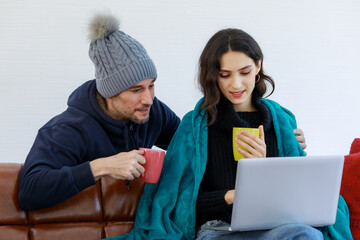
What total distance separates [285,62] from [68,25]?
1.39 metres

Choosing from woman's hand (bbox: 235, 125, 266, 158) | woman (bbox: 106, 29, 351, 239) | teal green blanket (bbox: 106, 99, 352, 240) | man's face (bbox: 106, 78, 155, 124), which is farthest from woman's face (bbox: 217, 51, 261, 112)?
man's face (bbox: 106, 78, 155, 124)

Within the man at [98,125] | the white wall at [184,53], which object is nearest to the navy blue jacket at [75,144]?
the man at [98,125]

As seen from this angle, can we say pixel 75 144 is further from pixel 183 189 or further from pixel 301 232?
pixel 301 232

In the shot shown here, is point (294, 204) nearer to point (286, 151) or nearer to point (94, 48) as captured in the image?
point (286, 151)

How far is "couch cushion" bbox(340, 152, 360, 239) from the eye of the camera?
1.79 meters

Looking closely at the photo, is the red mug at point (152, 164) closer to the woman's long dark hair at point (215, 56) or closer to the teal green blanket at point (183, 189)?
the teal green blanket at point (183, 189)

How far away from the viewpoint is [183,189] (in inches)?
66.9

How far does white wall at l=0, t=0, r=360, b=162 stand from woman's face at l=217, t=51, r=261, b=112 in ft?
2.98

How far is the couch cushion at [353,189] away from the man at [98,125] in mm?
222

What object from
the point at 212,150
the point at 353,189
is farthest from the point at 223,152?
the point at 353,189

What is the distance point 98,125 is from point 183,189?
0.48 metres

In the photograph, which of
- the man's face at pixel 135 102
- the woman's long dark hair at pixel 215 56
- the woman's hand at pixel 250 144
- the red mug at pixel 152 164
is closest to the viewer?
the woman's hand at pixel 250 144

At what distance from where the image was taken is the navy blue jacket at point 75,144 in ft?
5.36

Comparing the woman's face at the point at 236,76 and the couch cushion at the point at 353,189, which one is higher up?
the woman's face at the point at 236,76
